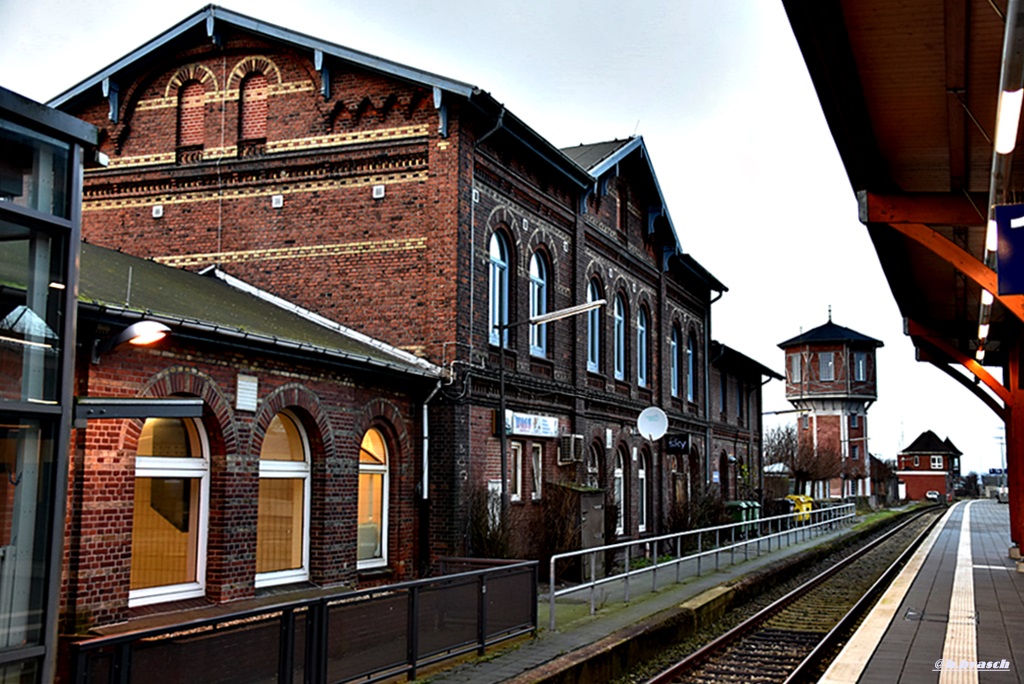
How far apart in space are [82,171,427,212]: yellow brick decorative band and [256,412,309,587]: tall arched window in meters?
5.23

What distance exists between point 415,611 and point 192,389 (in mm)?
4405

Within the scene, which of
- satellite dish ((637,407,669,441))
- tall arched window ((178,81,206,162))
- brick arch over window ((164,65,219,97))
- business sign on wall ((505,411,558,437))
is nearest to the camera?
business sign on wall ((505,411,558,437))

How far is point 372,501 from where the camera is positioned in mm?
16734

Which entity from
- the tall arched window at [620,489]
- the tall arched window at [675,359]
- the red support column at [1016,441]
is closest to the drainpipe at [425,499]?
the tall arched window at [620,489]

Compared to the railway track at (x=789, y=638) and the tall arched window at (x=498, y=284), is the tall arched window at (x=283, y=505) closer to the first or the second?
the tall arched window at (x=498, y=284)

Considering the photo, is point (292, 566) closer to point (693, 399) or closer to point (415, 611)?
point (415, 611)

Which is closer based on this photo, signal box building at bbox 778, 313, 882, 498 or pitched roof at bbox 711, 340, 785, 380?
pitched roof at bbox 711, 340, 785, 380

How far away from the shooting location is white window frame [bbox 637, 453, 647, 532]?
2680cm

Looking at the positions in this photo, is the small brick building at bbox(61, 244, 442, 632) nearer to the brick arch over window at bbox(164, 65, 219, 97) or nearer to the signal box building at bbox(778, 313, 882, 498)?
the brick arch over window at bbox(164, 65, 219, 97)

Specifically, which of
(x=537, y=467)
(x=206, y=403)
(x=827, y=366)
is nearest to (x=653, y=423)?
(x=537, y=467)

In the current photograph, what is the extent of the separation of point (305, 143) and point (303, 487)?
6.70m

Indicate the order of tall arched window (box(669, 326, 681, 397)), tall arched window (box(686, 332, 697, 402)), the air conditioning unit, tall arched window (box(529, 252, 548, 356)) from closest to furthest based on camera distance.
Answer: tall arched window (box(529, 252, 548, 356)) < the air conditioning unit < tall arched window (box(669, 326, 681, 397)) < tall arched window (box(686, 332, 697, 402))

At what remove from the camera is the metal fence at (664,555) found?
14.7 meters

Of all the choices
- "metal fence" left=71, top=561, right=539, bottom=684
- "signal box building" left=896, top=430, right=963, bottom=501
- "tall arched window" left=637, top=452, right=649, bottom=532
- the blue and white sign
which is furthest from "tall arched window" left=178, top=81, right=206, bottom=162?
"signal box building" left=896, top=430, right=963, bottom=501
